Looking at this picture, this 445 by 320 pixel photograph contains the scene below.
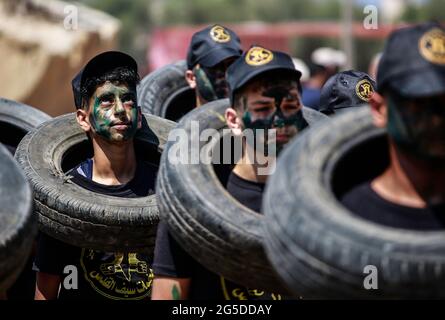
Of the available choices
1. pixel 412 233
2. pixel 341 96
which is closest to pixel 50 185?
pixel 341 96

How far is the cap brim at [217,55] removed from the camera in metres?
6.83

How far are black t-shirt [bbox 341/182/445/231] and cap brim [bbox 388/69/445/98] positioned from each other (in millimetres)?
391

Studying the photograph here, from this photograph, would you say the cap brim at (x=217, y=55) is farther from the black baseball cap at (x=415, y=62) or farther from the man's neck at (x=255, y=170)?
the black baseball cap at (x=415, y=62)

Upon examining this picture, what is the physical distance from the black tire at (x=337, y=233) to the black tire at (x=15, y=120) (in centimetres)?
321

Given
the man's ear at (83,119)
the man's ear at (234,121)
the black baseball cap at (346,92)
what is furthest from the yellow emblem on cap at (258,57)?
the black baseball cap at (346,92)

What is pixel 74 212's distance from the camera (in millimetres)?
4910

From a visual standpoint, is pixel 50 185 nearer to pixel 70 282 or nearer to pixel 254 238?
pixel 70 282

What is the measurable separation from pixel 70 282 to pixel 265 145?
1514 millimetres

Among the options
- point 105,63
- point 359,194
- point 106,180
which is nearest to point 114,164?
point 106,180

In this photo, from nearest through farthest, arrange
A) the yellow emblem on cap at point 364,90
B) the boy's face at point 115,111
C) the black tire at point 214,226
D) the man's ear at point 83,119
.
A: the black tire at point 214,226
the boy's face at point 115,111
the man's ear at point 83,119
the yellow emblem on cap at point 364,90

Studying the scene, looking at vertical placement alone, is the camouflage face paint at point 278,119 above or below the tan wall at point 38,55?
below

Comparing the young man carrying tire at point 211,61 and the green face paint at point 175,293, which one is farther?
the young man carrying tire at point 211,61

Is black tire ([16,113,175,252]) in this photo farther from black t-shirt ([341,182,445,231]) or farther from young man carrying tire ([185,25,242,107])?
young man carrying tire ([185,25,242,107])

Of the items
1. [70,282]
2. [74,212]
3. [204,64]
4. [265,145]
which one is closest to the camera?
[265,145]
